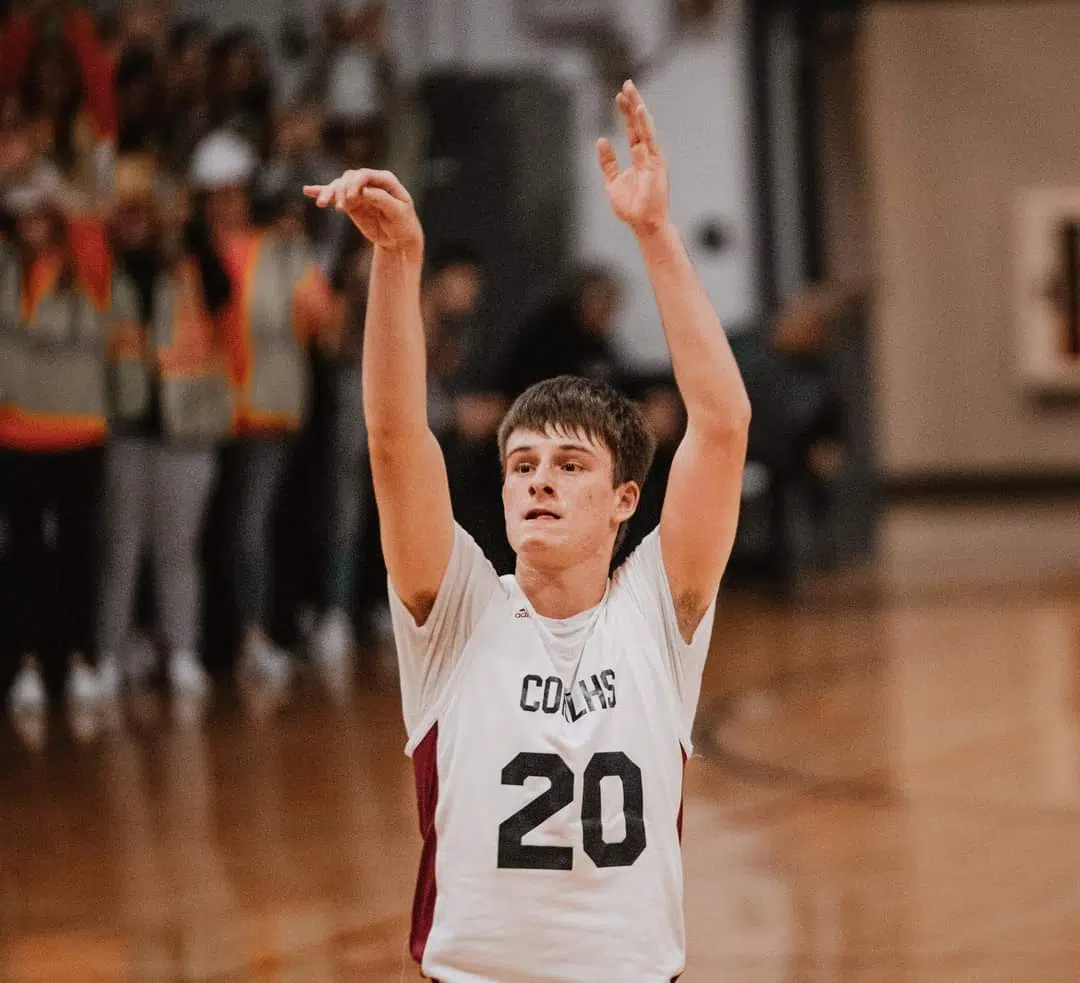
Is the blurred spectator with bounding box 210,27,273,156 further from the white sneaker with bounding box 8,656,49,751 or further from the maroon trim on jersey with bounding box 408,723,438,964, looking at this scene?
the maroon trim on jersey with bounding box 408,723,438,964

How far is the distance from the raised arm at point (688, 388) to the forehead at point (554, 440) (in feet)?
0.43

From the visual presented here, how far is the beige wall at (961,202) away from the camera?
54.8ft

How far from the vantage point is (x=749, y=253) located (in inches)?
467

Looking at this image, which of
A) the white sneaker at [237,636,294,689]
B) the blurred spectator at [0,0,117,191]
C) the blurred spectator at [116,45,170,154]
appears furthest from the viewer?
the blurred spectator at [116,45,170,154]

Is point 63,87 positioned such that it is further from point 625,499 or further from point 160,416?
point 625,499

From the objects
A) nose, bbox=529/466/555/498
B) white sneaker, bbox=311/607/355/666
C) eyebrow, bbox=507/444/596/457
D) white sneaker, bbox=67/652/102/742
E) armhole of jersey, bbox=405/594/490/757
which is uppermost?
eyebrow, bbox=507/444/596/457

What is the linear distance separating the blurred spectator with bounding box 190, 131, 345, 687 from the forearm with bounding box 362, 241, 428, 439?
5895mm

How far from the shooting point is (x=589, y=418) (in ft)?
8.63

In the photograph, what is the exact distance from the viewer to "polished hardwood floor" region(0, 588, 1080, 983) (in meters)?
4.63

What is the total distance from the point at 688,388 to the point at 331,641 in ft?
22.3

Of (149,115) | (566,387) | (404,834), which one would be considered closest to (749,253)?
(149,115)

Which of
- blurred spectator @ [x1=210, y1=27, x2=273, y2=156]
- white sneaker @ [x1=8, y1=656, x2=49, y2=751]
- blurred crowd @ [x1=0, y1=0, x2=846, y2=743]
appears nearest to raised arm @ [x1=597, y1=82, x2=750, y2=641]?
blurred crowd @ [x1=0, y1=0, x2=846, y2=743]

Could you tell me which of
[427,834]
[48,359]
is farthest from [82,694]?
[427,834]

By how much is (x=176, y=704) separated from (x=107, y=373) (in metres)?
1.36
